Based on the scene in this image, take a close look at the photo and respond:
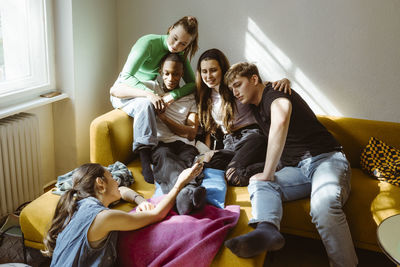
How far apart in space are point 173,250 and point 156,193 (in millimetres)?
571

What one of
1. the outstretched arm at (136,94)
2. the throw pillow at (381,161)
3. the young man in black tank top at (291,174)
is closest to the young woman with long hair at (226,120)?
the young man in black tank top at (291,174)

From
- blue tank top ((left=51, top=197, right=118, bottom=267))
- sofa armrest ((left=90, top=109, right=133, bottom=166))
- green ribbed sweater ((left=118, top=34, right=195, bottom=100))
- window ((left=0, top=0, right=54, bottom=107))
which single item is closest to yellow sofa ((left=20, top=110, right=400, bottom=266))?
sofa armrest ((left=90, top=109, right=133, bottom=166))

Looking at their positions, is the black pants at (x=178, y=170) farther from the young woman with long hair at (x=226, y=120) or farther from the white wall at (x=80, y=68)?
the white wall at (x=80, y=68)

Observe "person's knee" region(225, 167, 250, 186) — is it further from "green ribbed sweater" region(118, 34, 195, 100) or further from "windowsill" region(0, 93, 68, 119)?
"windowsill" region(0, 93, 68, 119)

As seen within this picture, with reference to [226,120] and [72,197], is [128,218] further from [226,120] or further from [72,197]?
[226,120]

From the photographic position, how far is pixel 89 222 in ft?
5.17

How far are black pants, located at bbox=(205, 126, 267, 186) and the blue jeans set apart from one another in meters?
0.15

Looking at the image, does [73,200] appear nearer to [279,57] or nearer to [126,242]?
[126,242]

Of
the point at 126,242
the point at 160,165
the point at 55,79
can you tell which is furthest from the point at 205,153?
the point at 55,79

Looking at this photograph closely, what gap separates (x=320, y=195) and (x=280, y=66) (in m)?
1.22

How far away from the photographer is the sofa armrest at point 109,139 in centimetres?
248

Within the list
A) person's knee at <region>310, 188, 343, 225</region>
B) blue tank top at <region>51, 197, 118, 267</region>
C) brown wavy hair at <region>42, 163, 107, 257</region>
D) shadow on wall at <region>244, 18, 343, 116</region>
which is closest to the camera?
blue tank top at <region>51, 197, 118, 267</region>

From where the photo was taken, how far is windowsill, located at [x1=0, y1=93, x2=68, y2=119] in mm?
2437

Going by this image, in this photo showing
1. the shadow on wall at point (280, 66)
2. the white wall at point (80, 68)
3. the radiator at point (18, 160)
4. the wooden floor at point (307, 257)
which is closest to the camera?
the wooden floor at point (307, 257)
